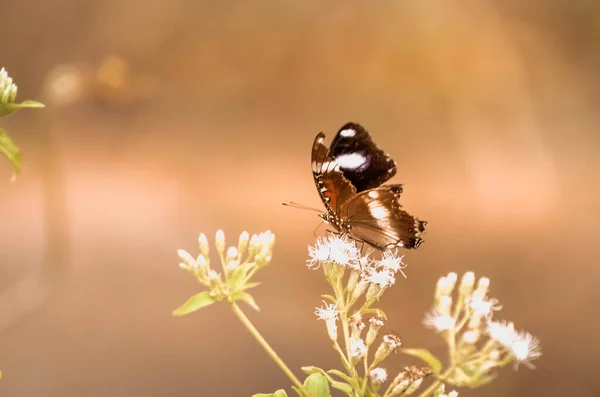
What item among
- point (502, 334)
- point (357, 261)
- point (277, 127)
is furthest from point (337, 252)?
point (277, 127)

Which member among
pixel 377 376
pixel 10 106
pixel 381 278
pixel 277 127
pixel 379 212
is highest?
pixel 277 127

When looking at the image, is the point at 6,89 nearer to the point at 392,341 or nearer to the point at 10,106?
the point at 10,106

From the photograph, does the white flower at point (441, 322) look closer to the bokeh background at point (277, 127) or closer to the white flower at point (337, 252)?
the white flower at point (337, 252)

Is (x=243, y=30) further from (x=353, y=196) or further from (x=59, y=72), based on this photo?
(x=353, y=196)

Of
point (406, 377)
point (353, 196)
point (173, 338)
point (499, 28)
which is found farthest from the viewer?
point (499, 28)

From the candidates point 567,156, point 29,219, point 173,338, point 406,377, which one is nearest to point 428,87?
point 567,156

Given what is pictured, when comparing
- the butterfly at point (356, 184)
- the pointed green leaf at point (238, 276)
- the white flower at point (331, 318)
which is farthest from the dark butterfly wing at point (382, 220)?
the pointed green leaf at point (238, 276)

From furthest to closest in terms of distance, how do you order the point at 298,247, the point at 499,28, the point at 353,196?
the point at 499,28
the point at 298,247
the point at 353,196
